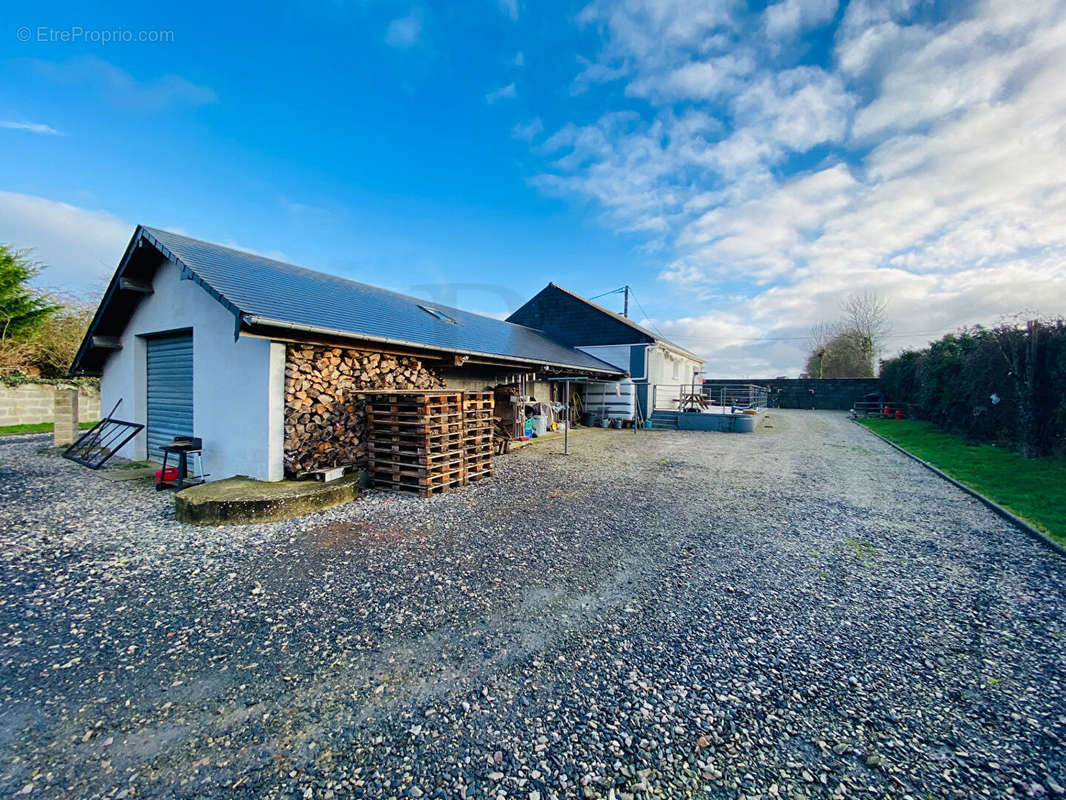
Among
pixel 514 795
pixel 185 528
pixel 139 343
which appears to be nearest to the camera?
pixel 514 795

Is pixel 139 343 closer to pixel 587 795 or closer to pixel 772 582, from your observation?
pixel 587 795

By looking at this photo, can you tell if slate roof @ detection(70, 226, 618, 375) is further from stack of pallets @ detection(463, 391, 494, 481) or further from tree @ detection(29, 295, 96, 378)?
tree @ detection(29, 295, 96, 378)

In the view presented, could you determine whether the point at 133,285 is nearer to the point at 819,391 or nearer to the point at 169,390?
the point at 169,390

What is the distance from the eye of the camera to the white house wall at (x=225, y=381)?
20.8 feet

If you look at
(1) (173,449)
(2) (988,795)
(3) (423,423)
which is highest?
(3) (423,423)

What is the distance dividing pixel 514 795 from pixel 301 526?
4449 millimetres

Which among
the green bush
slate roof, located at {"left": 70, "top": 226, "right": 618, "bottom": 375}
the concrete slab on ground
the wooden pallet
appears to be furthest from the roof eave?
the green bush

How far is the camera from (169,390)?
8180mm

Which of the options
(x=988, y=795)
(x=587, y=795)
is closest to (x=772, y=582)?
(x=988, y=795)

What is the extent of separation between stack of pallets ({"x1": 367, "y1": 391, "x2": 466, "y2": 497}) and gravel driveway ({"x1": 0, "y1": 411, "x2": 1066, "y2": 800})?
137cm

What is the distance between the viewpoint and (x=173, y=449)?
6.62 meters

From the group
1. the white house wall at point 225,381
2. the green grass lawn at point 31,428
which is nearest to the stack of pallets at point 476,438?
the white house wall at point 225,381

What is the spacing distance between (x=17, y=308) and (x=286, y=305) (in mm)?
17646

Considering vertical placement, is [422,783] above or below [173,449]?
below
